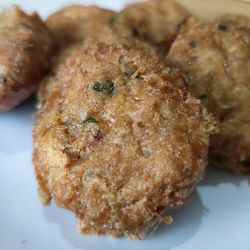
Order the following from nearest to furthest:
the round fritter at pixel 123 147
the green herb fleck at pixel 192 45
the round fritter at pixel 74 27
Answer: the round fritter at pixel 123 147 → the green herb fleck at pixel 192 45 → the round fritter at pixel 74 27

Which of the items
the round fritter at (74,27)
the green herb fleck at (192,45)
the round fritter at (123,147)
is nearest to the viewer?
the round fritter at (123,147)

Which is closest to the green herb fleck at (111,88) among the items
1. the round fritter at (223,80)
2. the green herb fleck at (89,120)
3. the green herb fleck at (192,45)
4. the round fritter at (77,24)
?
the green herb fleck at (89,120)

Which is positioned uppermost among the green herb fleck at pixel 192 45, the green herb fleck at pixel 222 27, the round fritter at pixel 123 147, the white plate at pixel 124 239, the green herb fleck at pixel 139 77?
the green herb fleck at pixel 222 27

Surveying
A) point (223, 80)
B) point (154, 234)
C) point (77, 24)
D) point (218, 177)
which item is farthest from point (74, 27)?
point (154, 234)

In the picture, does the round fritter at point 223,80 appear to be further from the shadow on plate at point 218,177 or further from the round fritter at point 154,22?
the round fritter at point 154,22

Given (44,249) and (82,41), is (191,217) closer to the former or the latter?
(44,249)

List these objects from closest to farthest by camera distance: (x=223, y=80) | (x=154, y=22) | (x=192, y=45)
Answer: (x=223, y=80)
(x=192, y=45)
(x=154, y=22)

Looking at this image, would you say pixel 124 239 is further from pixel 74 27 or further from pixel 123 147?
pixel 74 27
